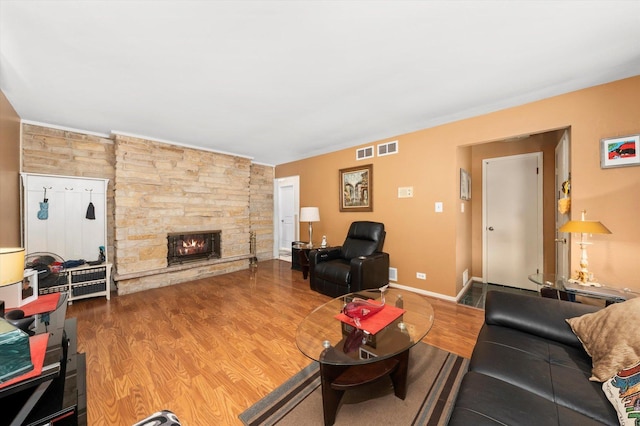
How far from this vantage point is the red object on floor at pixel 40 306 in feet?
5.39

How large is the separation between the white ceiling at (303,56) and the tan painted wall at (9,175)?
0.62 ft

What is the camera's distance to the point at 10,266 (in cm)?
133

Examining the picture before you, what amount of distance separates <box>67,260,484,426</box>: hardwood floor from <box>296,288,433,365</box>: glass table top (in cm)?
43

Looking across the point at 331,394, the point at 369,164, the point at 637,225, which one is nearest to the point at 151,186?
the point at 369,164

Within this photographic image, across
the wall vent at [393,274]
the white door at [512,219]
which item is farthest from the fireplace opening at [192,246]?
the white door at [512,219]

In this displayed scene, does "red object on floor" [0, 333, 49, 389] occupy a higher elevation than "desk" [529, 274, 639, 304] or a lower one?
higher

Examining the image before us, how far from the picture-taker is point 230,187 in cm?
475

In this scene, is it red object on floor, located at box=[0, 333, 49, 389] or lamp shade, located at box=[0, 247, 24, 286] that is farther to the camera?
lamp shade, located at box=[0, 247, 24, 286]

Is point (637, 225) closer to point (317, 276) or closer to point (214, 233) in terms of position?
point (317, 276)

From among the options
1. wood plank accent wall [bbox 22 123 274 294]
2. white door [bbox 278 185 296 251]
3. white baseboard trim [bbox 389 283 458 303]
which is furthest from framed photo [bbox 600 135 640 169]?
wood plank accent wall [bbox 22 123 274 294]

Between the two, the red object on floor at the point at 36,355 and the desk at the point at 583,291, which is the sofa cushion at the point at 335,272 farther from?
the red object on floor at the point at 36,355

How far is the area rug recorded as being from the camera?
1354 mm

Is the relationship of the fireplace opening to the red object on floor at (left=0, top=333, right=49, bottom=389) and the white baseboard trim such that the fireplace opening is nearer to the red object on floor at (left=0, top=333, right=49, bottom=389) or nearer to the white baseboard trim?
the red object on floor at (left=0, top=333, right=49, bottom=389)

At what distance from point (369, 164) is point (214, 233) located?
321cm
